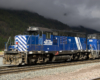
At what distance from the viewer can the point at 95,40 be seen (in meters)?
19.7

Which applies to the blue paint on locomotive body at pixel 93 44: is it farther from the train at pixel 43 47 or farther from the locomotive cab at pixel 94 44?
the train at pixel 43 47

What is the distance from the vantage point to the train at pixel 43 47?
1222cm

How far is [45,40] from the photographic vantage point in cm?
1358

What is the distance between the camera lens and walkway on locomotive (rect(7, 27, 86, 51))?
1284cm

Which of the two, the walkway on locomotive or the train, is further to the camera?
the walkway on locomotive

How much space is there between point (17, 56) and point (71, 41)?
7.16m

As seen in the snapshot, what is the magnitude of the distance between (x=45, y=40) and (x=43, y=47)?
725mm

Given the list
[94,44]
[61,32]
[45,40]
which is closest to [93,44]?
[94,44]

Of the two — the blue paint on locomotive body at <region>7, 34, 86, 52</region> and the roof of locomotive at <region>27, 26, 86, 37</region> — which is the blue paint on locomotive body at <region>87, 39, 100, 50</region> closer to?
the roof of locomotive at <region>27, 26, 86, 37</region>

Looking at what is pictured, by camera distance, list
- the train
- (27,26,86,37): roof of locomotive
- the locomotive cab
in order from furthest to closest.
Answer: the locomotive cab, (27,26,86,37): roof of locomotive, the train

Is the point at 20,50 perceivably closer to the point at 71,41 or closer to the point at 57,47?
the point at 57,47

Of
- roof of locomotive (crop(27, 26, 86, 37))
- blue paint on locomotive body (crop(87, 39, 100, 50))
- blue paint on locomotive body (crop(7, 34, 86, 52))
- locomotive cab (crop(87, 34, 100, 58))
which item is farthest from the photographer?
blue paint on locomotive body (crop(87, 39, 100, 50))

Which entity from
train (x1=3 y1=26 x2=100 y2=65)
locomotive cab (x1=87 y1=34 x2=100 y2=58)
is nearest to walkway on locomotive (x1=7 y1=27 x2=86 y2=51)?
train (x1=3 y1=26 x2=100 y2=65)

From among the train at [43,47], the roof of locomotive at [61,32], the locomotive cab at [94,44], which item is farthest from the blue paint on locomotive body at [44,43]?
the locomotive cab at [94,44]
